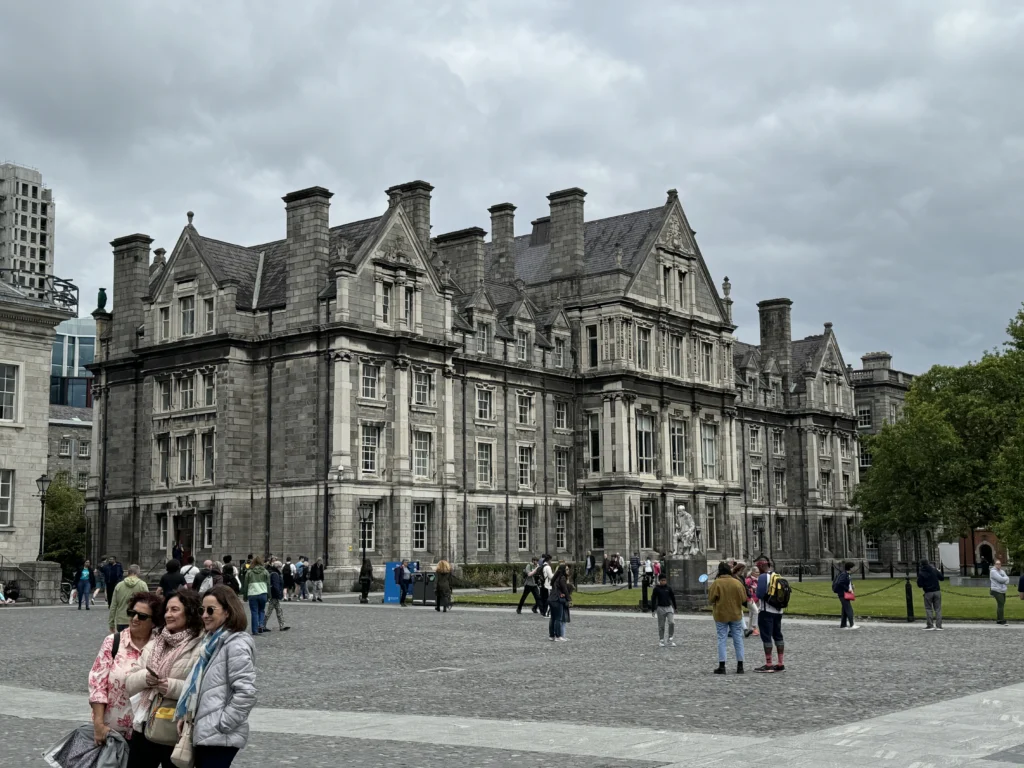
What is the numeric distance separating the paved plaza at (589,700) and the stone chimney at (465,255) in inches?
1470

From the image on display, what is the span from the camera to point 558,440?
68.1m

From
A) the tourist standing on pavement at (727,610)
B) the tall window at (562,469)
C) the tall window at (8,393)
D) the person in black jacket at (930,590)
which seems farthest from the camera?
the tall window at (562,469)

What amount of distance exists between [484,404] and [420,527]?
8762mm

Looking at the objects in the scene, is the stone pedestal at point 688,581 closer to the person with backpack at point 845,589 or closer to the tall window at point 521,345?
the person with backpack at point 845,589

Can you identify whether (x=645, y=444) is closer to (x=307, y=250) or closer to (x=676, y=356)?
(x=676, y=356)

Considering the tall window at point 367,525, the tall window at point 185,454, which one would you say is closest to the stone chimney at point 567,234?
the tall window at point 367,525

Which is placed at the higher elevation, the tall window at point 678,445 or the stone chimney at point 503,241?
the stone chimney at point 503,241

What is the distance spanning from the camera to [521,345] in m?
66.2

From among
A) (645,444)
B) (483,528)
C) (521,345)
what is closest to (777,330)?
(645,444)

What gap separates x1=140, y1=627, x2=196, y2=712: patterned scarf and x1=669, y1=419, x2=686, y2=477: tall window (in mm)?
63730

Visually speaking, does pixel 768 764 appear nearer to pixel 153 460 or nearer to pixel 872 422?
pixel 153 460

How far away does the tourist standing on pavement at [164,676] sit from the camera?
8.01 meters

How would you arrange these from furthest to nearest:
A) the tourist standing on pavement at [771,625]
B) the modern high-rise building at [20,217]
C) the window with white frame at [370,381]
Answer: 1. the modern high-rise building at [20,217]
2. the window with white frame at [370,381]
3. the tourist standing on pavement at [771,625]

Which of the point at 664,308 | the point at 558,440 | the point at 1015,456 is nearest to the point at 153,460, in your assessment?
the point at 558,440
